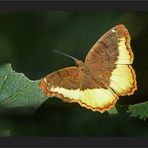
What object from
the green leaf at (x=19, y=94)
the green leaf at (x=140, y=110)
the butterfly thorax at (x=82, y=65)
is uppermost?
the butterfly thorax at (x=82, y=65)

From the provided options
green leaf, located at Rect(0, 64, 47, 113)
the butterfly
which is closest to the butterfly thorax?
the butterfly

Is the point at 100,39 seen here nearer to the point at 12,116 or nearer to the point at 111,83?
the point at 111,83

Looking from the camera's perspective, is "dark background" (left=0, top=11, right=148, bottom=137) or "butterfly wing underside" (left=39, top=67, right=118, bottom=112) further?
"dark background" (left=0, top=11, right=148, bottom=137)

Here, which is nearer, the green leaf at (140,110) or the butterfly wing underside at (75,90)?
the butterfly wing underside at (75,90)

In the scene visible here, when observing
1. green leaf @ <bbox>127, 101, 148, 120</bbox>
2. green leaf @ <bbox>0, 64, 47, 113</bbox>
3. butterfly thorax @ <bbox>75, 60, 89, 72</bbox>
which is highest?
butterfly thorax @ <bbox>75, 60, 89, 72</bbox>

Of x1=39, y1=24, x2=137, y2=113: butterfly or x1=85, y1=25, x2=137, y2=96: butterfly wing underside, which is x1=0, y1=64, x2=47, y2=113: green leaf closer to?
x1=39, y1=24, x2=137, y2=113: butterfly

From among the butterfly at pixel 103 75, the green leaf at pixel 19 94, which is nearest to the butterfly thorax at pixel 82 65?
the butterfly at pixel 103 75

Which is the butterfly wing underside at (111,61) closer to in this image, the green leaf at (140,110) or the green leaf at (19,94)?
the green leaf at (140,110)
